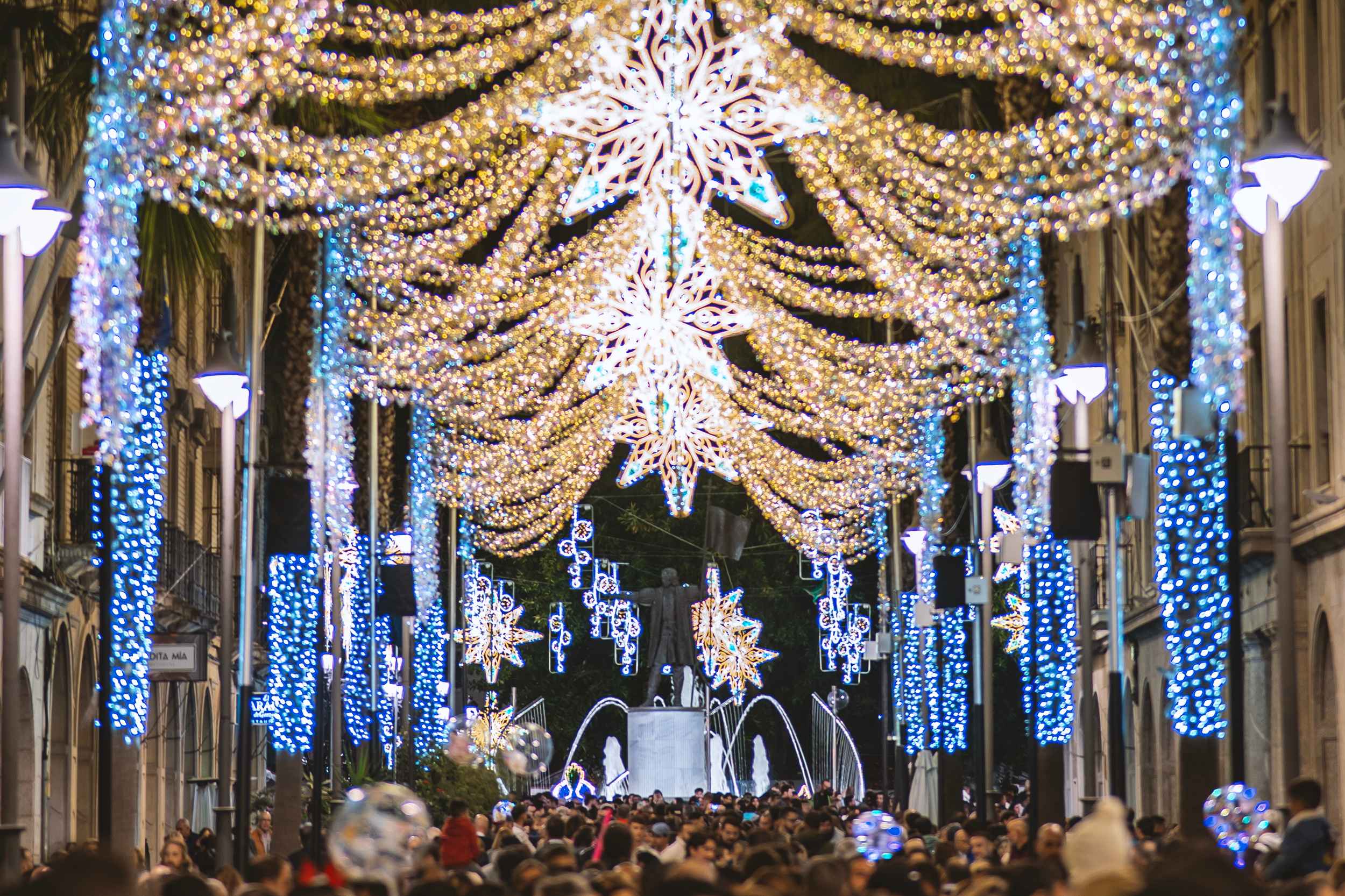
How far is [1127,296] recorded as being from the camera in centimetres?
4228

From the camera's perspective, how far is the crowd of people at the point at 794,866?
9102 millimetres

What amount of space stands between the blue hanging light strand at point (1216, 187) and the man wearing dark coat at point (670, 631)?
157 ft

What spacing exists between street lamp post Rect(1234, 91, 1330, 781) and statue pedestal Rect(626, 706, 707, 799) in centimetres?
4558

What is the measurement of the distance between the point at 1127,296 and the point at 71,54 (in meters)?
25.7

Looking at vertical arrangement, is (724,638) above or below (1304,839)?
above

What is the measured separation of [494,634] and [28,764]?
129 ft

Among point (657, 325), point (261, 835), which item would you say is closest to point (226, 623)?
point (261, 835)

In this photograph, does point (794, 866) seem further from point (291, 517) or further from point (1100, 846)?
point (291, 517)

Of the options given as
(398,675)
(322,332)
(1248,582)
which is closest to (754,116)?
(322,332)

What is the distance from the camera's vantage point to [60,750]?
34062 millimetres

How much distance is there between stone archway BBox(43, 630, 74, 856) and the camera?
33.5 m

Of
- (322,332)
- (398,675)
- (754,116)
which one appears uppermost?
(754,116)

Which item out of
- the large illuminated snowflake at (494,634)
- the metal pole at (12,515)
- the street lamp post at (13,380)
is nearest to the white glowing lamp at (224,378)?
the street lamp post at (13,380)

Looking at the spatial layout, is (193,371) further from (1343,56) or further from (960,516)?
(1343,56)
